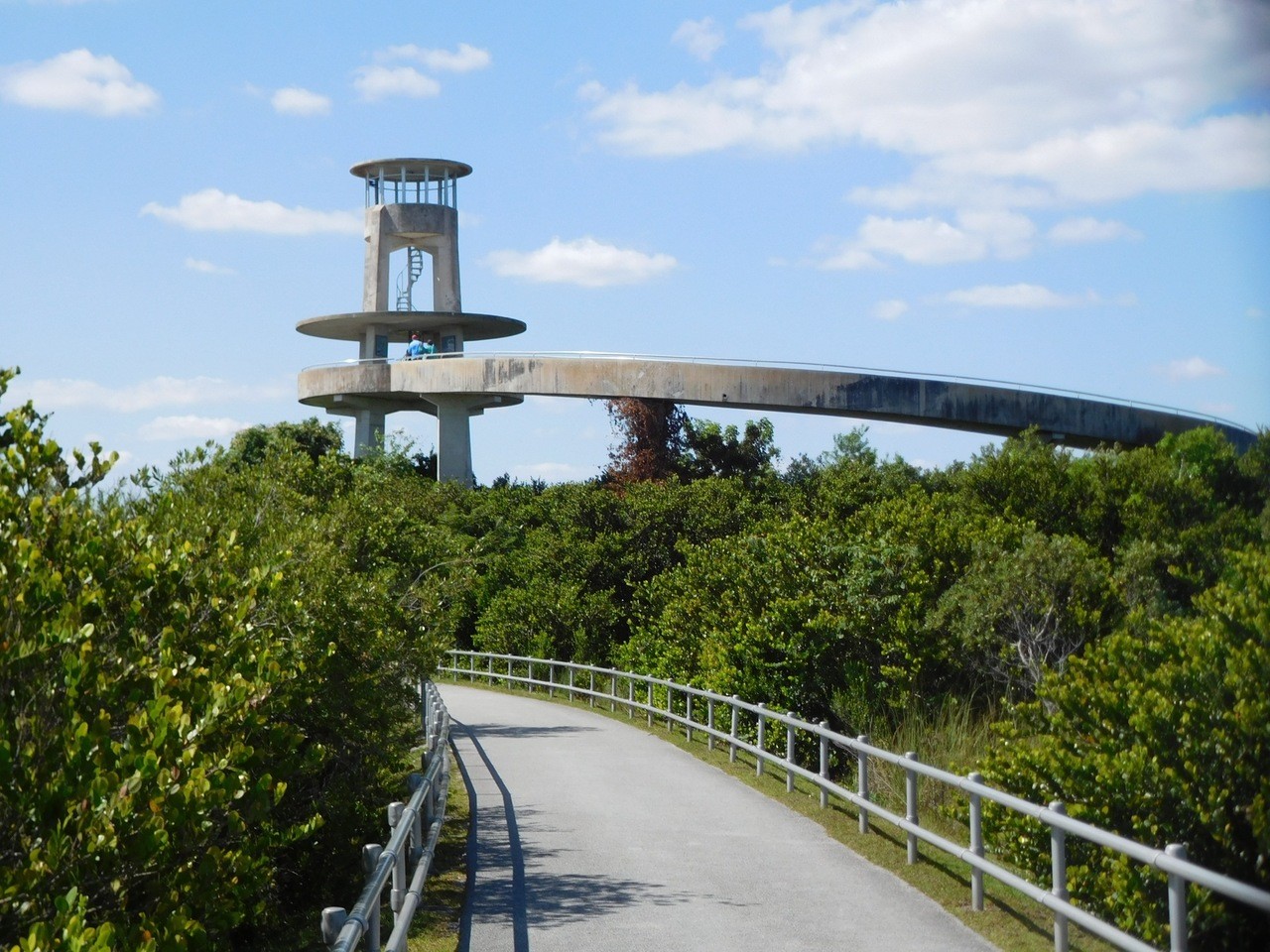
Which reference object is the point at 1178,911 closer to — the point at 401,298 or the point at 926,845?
the point at 926,845

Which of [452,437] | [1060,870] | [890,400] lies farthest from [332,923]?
[452,437]

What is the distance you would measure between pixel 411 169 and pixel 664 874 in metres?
53.9

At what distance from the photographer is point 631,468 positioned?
174 feet

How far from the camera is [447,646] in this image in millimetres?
19156

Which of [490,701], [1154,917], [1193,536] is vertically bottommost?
[490,701]

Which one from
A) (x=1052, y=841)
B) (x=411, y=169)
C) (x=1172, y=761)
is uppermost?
(x=411, y=169)

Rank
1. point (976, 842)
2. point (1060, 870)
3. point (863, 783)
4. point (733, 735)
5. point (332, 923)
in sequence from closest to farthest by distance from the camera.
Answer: point (332, 923)
point (1060, 870)
point (976, 842)
point (863, 783)
point (733, 735)

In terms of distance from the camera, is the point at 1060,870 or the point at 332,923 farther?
the point at 1060,870

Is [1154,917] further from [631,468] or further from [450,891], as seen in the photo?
[631,468]

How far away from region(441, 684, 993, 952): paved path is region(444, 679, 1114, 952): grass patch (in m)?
0.19

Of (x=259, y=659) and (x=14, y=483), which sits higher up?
(x=14, y=483)

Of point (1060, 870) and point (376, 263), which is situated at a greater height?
point (376, 263)

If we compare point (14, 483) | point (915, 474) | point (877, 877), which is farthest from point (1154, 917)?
point (915, 474)

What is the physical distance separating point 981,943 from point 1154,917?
1.22 meters
